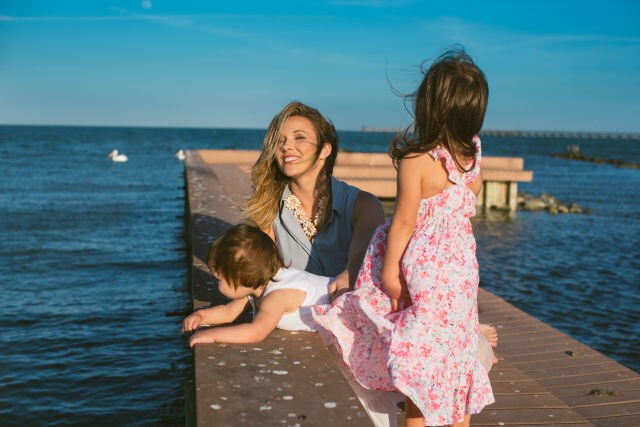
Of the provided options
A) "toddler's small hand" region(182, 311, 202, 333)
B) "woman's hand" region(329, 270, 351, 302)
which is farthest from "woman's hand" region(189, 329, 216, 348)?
"woman's hand" region(329, 270, 351, 302)

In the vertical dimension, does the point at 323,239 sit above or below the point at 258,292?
above

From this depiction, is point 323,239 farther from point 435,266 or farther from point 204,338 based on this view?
point 435,266

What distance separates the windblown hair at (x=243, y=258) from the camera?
121 inches

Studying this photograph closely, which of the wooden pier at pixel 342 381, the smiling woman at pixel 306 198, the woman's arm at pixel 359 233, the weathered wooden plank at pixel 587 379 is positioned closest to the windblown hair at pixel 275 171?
the smiling woman at pixel 306 198

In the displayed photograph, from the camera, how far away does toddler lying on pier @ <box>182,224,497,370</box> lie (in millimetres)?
2967

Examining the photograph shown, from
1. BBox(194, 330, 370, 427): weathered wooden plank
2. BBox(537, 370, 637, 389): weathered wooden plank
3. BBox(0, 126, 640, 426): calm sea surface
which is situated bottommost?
BBox(0, 126, 640, 426): calm sea surface

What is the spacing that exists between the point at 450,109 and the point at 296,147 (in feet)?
3.80

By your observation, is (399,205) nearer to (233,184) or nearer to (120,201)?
(233,184)

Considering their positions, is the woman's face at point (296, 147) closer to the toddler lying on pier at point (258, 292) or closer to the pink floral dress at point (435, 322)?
the toddler lying on pier at point (258, 292)

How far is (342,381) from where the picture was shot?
2561 millimetres

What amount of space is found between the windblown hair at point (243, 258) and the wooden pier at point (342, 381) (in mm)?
294

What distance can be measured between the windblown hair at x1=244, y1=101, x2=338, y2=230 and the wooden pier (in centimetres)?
63

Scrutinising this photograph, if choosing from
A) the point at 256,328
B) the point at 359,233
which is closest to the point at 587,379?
the point at 359,233

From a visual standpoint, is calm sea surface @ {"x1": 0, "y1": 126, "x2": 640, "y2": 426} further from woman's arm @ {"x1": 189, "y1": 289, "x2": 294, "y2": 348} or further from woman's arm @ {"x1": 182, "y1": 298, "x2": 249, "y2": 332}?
woman's arm @ {"x1": 189, "y1": 289, "x2": 294, "y2": 348}
